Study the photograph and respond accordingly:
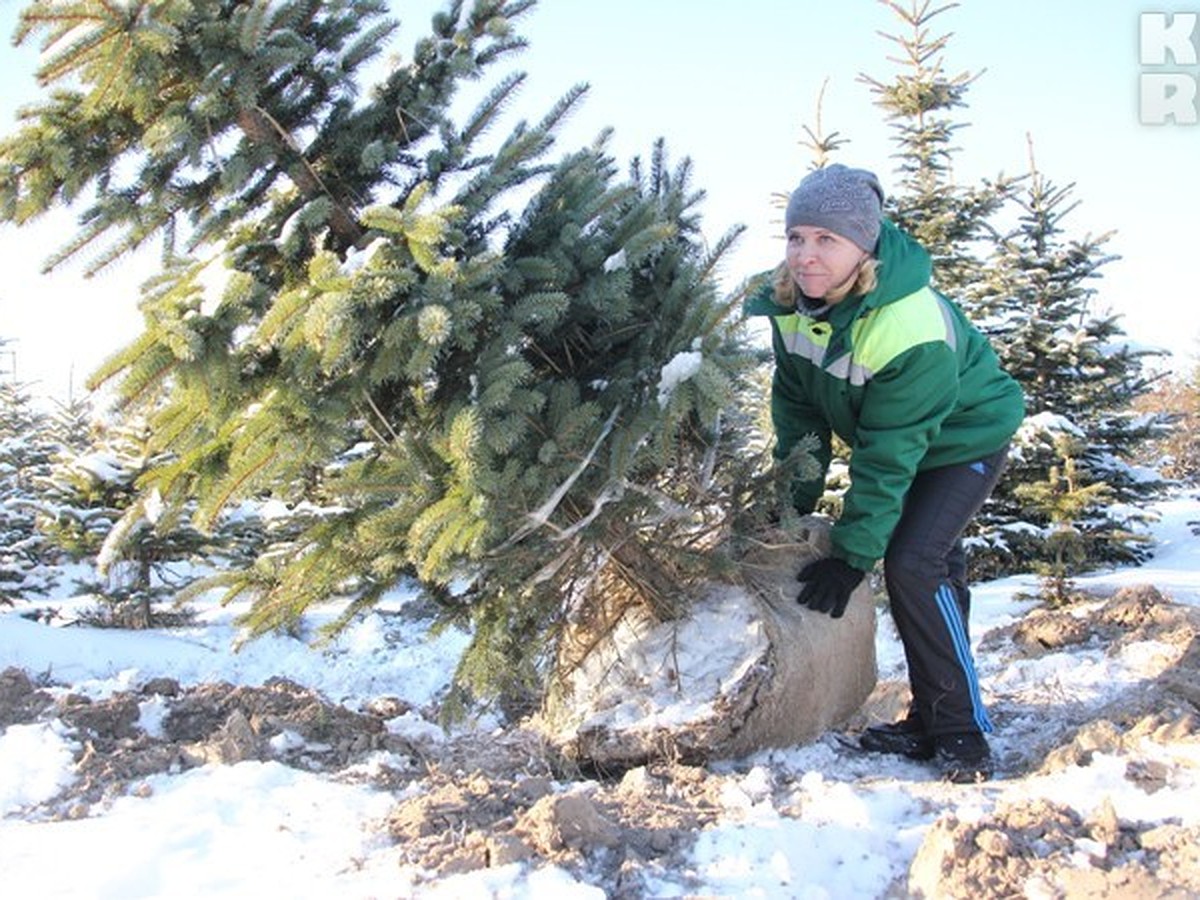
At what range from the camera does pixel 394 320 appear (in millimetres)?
3027

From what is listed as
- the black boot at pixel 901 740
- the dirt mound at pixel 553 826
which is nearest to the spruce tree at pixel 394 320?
the dirt mound at pixel 553 826

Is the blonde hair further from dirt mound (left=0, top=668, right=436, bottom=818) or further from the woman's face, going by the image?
dirt mound (left=0, top=668, right=436, bottom=818)

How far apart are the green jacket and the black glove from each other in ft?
0.19

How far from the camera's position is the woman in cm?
344

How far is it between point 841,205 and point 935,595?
1.57 meters

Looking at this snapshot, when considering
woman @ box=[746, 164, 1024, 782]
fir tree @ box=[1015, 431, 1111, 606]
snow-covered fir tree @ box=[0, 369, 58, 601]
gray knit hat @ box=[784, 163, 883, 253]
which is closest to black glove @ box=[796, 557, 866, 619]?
woman @ box=[746, 164, 1024, 782]

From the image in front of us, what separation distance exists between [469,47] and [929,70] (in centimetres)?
1022

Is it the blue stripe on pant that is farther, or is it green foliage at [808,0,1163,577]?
green foliage at [808,0,1163,577]

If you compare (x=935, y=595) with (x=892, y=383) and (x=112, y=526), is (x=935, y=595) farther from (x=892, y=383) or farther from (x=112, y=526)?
Answer: (x=112, y=526)

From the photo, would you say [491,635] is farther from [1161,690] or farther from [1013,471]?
[1013,471]

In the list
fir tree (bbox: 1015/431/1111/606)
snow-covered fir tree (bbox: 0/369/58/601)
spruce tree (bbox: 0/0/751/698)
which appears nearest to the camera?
spruce tree (bbox: 0/0/751/698)

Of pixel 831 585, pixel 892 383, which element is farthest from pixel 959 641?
pixel 892 383

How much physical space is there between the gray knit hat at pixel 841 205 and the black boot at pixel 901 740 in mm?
2025

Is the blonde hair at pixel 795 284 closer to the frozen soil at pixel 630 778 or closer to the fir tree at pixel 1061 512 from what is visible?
the frozen soil at pixel 630 778
